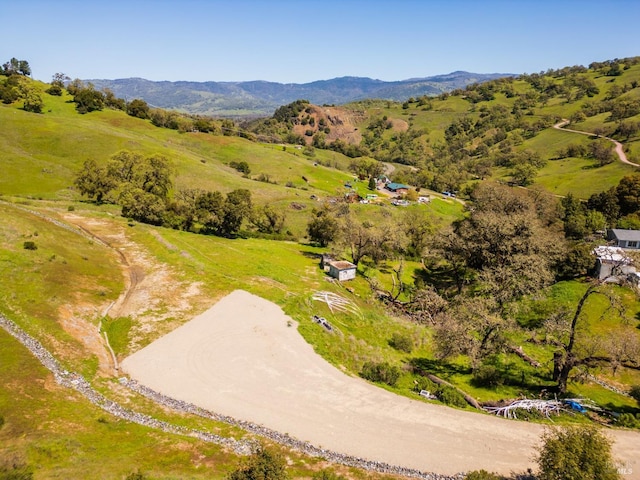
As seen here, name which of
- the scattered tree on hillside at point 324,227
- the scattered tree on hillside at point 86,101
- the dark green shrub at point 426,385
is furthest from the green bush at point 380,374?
the scattered tree on hillside at point 86,101

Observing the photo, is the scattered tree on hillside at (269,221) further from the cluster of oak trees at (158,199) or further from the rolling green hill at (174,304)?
the rolling green hill at (174,304)

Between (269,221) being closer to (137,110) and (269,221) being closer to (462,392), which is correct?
(462,392)

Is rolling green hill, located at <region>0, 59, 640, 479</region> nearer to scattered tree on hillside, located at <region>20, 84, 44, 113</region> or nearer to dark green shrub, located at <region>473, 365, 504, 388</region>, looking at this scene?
dark green shrub, located at <region>473, 365, 504, 388</region>

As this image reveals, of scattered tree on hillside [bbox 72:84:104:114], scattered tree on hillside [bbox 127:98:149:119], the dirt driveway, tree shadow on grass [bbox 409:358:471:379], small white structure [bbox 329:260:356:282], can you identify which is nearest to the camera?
the dirt driveway

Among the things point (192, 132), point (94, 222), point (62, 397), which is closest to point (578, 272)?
point (62, 397)

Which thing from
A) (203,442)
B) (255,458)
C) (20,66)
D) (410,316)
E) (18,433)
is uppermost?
(20,66)

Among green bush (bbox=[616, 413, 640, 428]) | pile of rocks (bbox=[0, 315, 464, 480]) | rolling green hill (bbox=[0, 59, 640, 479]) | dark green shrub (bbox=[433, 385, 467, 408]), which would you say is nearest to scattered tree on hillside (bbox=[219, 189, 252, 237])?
rolling green hill (bbox=[0, 59, 640, 479])

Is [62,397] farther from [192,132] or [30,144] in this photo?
[192,132]
